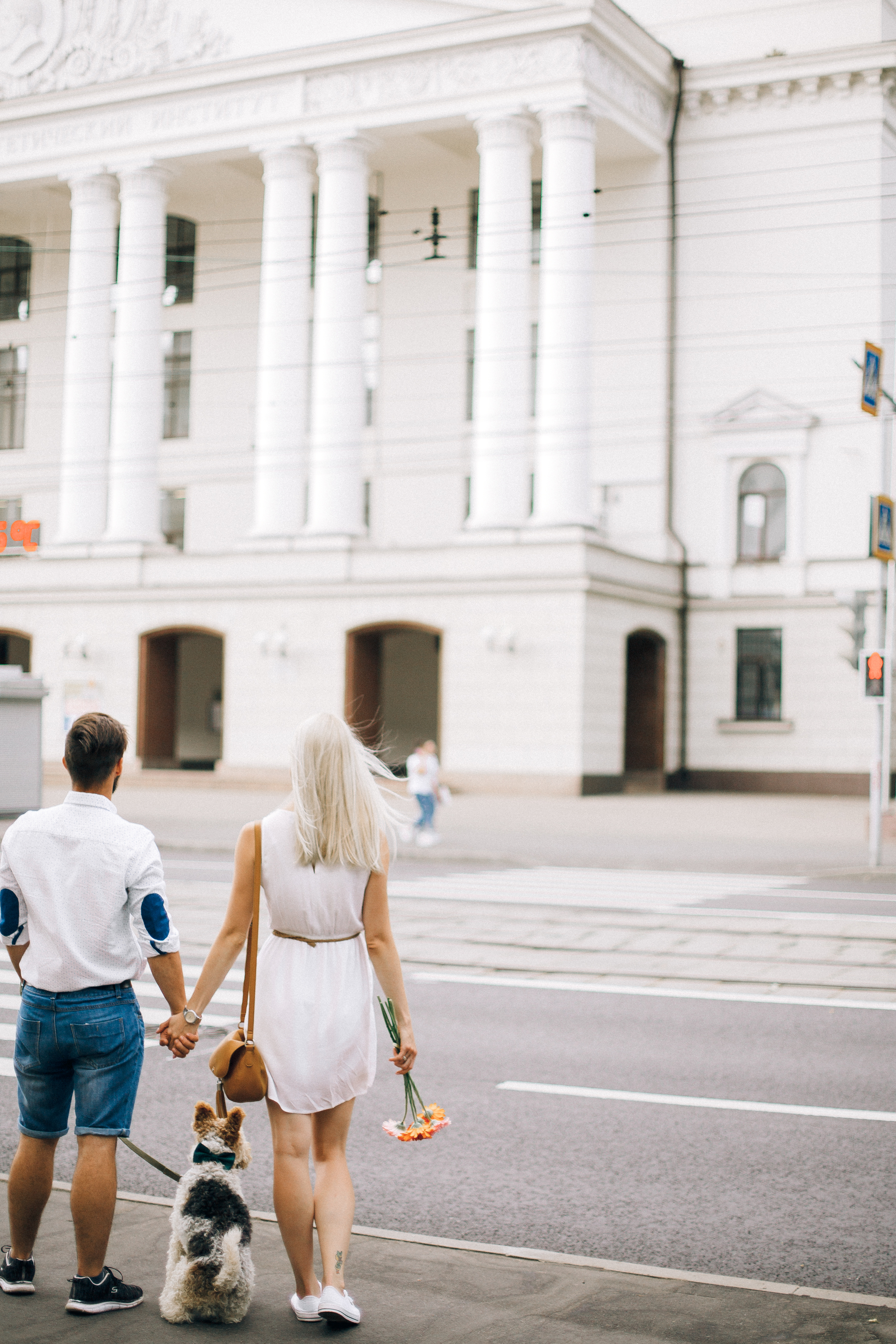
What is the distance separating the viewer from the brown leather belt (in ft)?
15.0

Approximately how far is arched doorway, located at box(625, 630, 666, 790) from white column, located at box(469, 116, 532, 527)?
17.1 feet

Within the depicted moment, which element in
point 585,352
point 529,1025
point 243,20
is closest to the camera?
point 529,1025

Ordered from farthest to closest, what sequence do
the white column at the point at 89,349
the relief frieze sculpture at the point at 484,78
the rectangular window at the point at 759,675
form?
the white column at the point at 89,349 → the rectangular window at the point at 759,675 → the relief frieze sculpture at the point at 484,78

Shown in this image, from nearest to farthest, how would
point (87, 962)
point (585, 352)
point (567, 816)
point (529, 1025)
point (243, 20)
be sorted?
point (87, 962) < point (529, 1025) < point (567, 816) < point (585, 352) < point (243, 20)

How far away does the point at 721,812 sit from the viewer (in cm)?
3019

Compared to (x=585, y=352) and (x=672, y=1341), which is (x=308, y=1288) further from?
(x=585, y=352)

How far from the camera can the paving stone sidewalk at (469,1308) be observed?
430 cm

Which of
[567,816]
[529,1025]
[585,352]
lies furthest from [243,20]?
[529,1025]

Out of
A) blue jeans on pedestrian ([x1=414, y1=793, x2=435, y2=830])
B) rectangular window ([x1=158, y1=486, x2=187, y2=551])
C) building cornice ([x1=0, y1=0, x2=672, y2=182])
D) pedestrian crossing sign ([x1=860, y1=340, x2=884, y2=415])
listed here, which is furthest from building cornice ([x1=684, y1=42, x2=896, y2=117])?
blue jeans on pedestrian ([x1=414, y1=793, x2=435, y2=830])

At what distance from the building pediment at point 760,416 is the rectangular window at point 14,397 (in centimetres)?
2207

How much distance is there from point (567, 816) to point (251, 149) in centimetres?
2046

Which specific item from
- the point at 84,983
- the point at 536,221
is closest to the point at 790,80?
the point at 536,221

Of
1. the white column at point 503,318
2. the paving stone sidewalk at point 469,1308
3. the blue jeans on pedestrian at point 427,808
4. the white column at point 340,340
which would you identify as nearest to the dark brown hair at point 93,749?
the paving stone sidewalk at point 469,1308

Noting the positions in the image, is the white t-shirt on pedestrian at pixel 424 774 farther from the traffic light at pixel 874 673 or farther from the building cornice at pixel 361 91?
the building cornice at pixel 361 91
